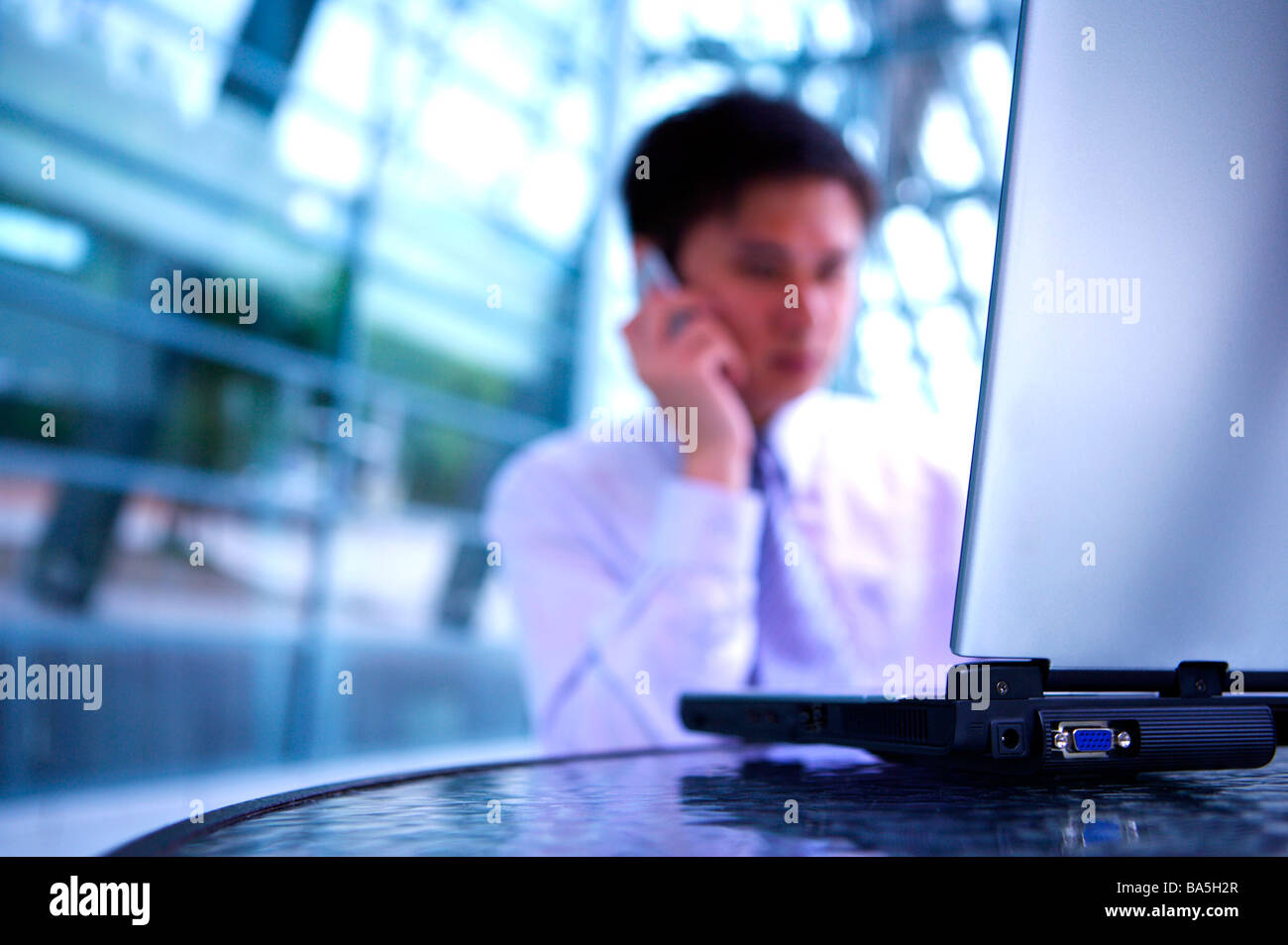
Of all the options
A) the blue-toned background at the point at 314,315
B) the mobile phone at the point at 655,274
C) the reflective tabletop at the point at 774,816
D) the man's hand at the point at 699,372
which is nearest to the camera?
the reflective tabletop at the point at 774,816

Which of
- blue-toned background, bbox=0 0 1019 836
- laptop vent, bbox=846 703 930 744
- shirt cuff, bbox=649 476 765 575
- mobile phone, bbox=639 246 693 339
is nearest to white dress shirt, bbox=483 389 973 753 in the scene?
shirt cuff, bbox=649 476 765 575

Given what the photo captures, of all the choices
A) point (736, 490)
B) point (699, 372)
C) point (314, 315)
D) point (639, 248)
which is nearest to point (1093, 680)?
point (736, 490)

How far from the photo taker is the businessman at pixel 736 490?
4.12 feet

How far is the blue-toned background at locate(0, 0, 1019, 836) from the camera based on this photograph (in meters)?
4.58

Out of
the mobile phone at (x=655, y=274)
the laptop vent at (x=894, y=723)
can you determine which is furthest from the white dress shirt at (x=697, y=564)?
the laptop vent at (x=894, y=723)

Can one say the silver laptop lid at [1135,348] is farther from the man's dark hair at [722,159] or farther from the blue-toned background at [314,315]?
the blue-toned background at [314,315]

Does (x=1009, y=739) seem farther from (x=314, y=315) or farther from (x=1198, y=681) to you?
(x=314, y=315)

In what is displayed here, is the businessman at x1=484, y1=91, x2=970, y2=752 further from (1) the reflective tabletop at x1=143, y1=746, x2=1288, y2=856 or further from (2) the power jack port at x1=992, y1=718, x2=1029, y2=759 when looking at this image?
(2) the power jack port at x1=992, y1=718, x2=1029, y2=759

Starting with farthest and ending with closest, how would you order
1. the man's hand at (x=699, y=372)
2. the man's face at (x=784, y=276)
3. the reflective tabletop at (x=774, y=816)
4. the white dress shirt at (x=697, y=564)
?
the man's face at (x=784, y=276) < the man's hand at (x=699, y=372) < the white dress shirt at (x=697, y=564) < the reflective tabletop at (x=774, y=816)

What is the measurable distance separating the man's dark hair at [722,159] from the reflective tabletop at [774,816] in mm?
1168

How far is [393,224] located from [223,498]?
5.99 ft

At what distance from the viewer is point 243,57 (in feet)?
16.8
